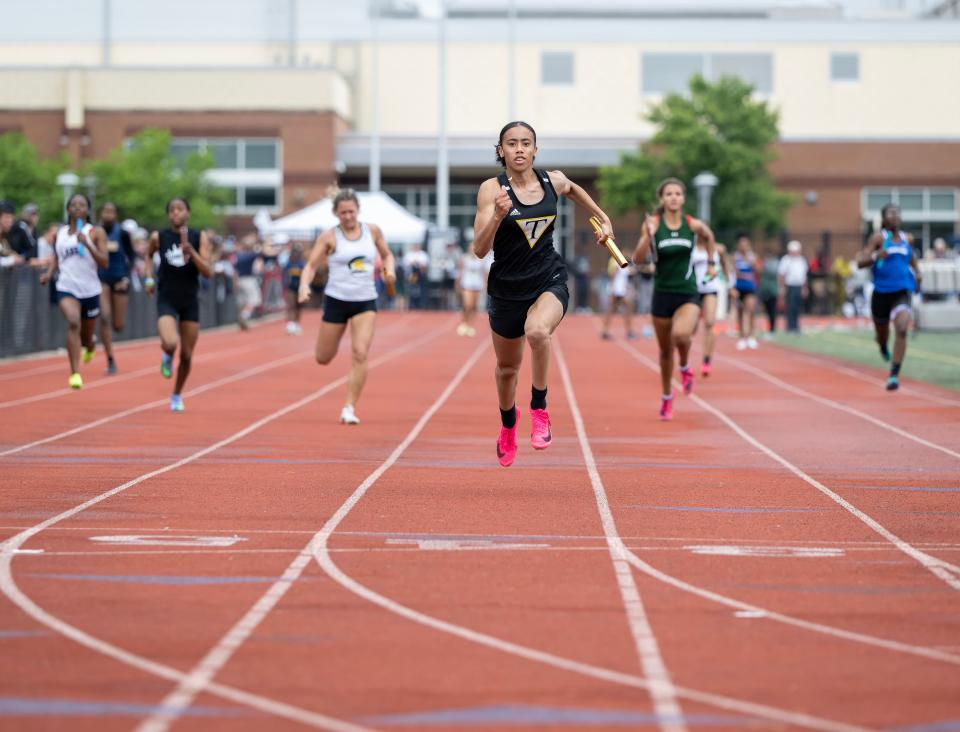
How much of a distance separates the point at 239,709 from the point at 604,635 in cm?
164

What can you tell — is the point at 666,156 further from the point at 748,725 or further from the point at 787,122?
the point at 748,725

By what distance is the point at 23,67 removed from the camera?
205ft

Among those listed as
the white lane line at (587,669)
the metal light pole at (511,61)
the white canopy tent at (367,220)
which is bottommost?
the white lane line at (587,669)

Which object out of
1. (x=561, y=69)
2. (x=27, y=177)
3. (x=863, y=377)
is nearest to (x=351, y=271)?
(x=863, y=377)

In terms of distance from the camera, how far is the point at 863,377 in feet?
76.3

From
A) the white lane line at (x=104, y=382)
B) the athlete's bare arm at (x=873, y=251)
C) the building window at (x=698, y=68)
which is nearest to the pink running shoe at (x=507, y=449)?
the white lane line at (x=104, y=382)

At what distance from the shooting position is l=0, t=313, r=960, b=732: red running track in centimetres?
540

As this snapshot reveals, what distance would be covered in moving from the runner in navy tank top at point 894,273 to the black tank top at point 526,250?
9.44 metres

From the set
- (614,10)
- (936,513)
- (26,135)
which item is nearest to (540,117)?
(614,10)

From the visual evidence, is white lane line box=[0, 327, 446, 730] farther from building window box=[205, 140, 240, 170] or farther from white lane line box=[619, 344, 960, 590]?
building window box=[205, 140, 240, 170]

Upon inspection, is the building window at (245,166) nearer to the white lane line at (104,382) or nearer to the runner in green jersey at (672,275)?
the white lane line at (104,382)

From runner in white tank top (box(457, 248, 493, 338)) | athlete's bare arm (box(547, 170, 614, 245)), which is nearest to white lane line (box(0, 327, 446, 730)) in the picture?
athlete's bare arm (box(547, 170, 614, 245))

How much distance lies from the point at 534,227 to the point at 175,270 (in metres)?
6.82

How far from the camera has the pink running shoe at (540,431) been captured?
1109 centimetres
